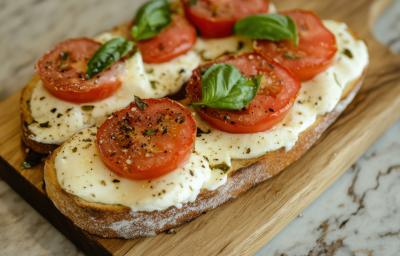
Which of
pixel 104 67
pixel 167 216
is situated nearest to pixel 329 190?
pixel 167 216

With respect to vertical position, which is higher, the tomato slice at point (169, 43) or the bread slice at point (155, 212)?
the tomato slice at point (169, 43)

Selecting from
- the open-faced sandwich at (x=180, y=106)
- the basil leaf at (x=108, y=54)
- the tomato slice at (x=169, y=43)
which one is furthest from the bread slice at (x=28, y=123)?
the tomato slice at (x=169, y=43)

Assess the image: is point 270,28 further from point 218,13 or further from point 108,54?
point 108,54

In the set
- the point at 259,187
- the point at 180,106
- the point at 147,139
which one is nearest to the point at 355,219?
the point at 259,187

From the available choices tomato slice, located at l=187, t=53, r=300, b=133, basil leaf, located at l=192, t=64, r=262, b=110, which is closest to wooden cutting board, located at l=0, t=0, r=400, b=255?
tomato slice, located at l=187, t=53, r=300, b=133

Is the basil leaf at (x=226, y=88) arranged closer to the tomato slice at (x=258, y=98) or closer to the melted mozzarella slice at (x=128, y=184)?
the tomato slice at (x=258, y=98)

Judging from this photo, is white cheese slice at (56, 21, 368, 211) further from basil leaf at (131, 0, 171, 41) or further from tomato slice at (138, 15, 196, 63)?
basil leaf at (131, 0, 171, 41)

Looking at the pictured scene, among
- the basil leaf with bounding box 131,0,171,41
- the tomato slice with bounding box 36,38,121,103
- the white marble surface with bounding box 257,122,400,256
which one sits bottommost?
the white marble surface with bounding box 257,122,400,256
